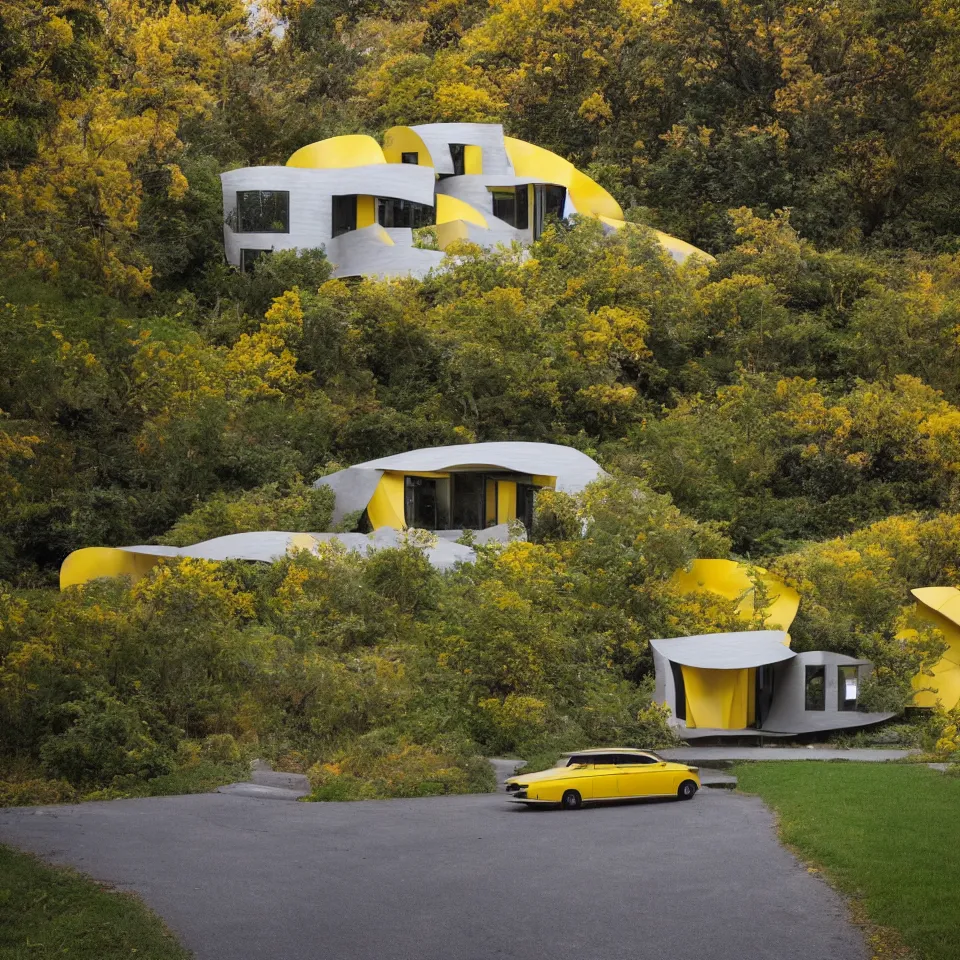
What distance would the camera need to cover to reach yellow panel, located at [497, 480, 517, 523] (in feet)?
112

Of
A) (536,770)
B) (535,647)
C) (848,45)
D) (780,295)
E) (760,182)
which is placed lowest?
(536,770)

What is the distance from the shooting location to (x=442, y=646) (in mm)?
24344

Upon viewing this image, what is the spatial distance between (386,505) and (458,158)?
65.3 ft

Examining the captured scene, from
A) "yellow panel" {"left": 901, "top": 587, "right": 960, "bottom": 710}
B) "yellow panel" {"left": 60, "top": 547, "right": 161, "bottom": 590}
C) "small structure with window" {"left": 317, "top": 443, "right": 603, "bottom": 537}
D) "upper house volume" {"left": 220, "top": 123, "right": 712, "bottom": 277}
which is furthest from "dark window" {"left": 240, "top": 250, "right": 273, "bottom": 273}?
"yellow panel" {"left": 901, "top": 587, "right": 960, "bottom": 710}

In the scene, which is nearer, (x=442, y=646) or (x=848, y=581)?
(x=442, y=646)

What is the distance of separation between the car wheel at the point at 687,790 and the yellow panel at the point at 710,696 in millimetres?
6172

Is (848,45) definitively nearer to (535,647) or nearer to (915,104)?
(915,104)

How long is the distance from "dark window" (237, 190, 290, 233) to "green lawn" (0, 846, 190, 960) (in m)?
35.4

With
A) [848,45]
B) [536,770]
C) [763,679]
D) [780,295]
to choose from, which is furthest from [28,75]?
[848,45]

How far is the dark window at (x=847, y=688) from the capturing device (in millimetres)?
25547

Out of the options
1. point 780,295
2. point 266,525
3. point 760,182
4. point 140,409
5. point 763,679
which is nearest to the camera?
point 763,679

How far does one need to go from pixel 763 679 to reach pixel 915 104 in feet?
109

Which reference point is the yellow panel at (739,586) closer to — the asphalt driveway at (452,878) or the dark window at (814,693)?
the dark window at (814,693)

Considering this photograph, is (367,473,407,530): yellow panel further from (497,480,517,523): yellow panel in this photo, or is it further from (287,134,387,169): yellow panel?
(287,134,387,169): yellow panel
